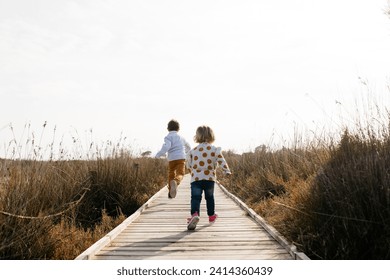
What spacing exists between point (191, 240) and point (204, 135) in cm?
174

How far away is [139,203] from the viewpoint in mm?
8430

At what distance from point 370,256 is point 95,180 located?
560cm

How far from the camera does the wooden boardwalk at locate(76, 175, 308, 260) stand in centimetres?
415

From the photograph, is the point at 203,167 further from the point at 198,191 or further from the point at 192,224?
the point at 192,224

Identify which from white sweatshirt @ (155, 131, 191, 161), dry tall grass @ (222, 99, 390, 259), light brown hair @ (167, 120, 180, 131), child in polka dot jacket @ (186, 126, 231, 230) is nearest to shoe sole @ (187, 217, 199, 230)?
child in polka dot jacket @ (186, 126, 231, 230)

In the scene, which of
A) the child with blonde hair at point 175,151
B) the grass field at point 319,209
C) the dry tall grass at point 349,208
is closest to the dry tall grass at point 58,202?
the grass field at point 319,209

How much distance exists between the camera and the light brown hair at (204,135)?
19.7 ft

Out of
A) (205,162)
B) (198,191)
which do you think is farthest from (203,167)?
(198,191)

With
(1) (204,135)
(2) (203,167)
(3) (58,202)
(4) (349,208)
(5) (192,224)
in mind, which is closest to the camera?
(4) (349,208)

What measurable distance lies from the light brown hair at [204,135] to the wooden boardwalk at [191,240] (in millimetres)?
1218

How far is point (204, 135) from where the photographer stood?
600cm

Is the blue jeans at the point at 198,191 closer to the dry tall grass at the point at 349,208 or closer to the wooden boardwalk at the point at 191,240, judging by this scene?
the wooden boardwalk at the point at 191,240
